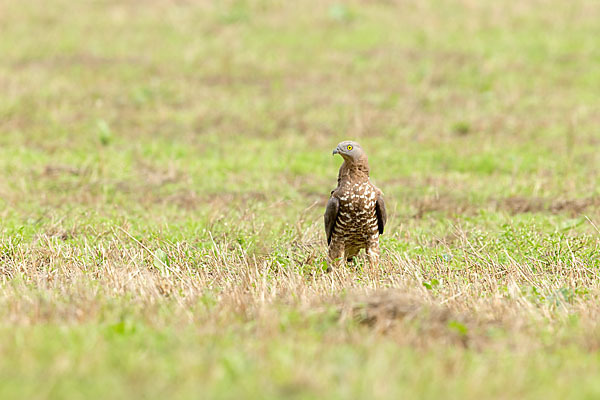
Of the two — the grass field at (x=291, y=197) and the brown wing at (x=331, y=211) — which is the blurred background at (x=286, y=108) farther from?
the brown wing at (x=331, y=211)

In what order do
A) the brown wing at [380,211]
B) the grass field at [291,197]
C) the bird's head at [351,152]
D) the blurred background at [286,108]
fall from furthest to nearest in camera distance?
1. the blurred background at [286,108]
2. the brown wing at [380,211]
3. the bird's head at [351,152]
4. the grass field at [291,197]

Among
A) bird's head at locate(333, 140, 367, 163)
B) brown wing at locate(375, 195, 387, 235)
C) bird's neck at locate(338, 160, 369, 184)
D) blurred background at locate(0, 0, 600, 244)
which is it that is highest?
bird's head at locate(333, 140, 367, 163)

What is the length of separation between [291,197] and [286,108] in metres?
5.31

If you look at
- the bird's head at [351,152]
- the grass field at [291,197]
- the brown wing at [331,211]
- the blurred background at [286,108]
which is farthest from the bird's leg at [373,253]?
the blurred background at [286,108]

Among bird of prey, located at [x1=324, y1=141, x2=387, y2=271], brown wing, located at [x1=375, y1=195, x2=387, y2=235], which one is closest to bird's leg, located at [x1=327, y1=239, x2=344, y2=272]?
bird of prey, located at [x1=324, y1=141, x2=387, y2=271]

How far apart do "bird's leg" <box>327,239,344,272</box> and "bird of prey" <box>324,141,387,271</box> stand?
24 millimetres

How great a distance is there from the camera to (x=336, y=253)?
795 cm

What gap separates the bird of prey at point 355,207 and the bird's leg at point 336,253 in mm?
24

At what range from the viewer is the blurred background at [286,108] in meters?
11.0

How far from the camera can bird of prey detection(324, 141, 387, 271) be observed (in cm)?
749

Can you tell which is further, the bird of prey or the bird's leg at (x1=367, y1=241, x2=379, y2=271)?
the bird's leg at (x1=367, y1=241, x2=379, y2=271)

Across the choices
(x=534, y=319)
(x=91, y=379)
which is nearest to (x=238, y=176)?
(x=534, y=319)

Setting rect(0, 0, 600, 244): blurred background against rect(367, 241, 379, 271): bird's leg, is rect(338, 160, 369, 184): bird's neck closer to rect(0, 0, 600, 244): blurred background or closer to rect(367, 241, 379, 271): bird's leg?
rect(367, 241, 379, 271): bird's leg

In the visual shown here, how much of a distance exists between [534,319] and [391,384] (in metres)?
1.93
